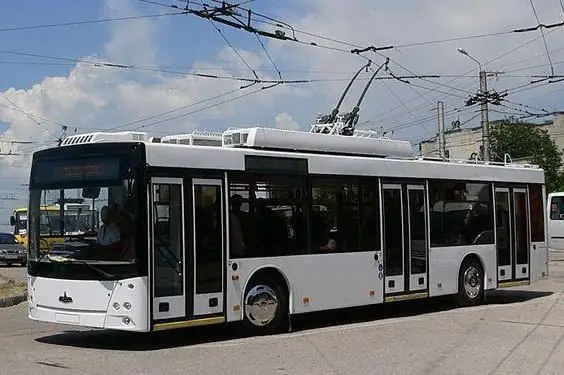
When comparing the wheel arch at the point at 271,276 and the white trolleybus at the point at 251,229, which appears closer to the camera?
the white trolleybus at the point at 251,229

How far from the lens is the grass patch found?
19.3 m

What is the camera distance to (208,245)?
40.0 feet

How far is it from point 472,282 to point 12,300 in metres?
9.83

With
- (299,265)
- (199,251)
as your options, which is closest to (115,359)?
(199,251)

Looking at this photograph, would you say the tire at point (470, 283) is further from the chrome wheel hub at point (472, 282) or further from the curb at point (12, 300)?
the curb at point (12, 300)

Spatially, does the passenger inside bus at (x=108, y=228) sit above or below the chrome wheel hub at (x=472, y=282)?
above

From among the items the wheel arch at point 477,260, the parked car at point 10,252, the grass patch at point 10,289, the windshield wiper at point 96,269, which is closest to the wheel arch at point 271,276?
the windshield wiper at point 96,269

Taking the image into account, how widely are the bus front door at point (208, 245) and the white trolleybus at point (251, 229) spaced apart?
Answer: 0.02 meters

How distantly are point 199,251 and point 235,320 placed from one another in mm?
1298

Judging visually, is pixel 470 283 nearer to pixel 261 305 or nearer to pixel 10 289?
pixel 261 305

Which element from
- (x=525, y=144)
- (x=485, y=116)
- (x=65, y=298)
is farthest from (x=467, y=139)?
(x=65, y=298)

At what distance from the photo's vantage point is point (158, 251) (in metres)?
11.6

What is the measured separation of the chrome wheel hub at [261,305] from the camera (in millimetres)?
12844

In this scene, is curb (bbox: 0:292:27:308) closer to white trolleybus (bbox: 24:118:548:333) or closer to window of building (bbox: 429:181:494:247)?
white trolleybus (bbox: 24:118:548:333)
